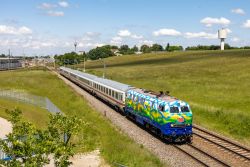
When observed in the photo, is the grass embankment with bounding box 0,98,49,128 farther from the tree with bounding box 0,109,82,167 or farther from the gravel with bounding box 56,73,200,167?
the tree with bounding box 0,109,82,167

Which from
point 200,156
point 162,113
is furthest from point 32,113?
point 200,156

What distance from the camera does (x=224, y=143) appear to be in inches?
1070

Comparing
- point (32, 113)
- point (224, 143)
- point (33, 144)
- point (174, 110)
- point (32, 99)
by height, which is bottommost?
point (224, 143)

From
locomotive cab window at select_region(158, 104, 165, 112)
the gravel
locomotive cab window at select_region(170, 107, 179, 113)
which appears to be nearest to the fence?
the gravel

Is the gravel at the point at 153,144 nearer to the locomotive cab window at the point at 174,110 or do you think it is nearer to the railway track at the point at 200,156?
the railway track at the point at 200,156

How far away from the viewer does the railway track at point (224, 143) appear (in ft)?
78.6

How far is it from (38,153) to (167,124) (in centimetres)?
1527

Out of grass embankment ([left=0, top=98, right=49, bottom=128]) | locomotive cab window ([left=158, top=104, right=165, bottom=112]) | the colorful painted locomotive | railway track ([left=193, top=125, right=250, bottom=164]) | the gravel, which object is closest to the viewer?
the gravel

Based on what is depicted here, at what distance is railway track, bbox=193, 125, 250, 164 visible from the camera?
78.6ft

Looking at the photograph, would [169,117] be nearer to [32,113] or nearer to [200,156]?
[200,156]

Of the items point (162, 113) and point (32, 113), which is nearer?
point (162, 113)

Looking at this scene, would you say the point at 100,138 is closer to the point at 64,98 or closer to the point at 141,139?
the point at 141,139

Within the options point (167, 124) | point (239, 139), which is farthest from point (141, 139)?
point (239, 139)

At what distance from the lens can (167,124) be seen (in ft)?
85.6
